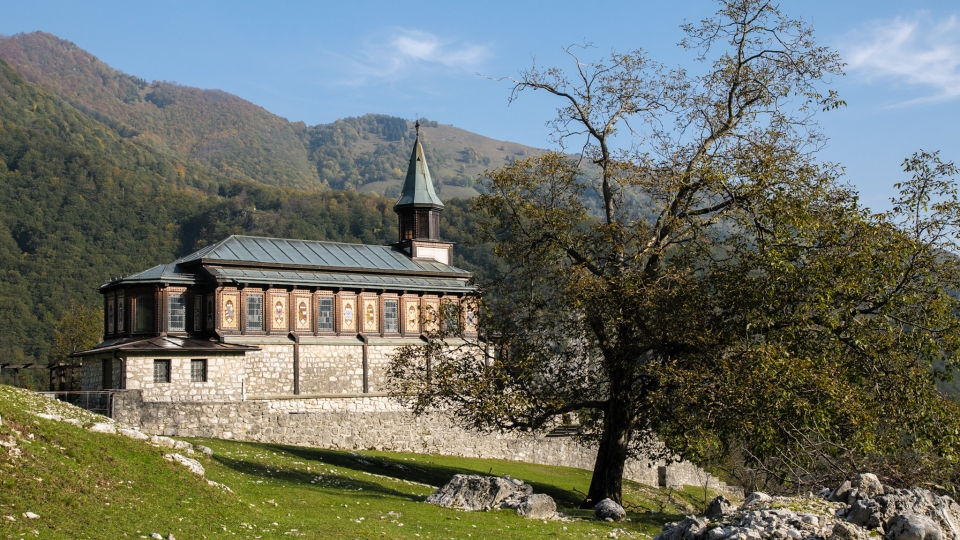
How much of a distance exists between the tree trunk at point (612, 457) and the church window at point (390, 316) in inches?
806

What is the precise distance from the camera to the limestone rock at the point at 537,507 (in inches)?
851

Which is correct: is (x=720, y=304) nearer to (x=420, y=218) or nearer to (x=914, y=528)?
(x=914, y=528)

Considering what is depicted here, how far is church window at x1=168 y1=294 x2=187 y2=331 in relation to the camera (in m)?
40.7

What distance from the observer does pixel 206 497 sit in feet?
58.3

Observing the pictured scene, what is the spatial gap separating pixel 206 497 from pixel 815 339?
581 inches

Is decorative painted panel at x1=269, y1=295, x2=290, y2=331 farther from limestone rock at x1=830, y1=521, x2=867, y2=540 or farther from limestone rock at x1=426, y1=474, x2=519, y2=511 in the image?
limestone rock at x1=830, y1=521, x2=867, y2=540

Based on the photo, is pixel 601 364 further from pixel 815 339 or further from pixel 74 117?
pixel 74 117

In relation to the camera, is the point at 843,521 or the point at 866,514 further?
the point at 866,514

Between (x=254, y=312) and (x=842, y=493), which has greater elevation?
(x=254, y=312)

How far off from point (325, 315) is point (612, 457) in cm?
2051

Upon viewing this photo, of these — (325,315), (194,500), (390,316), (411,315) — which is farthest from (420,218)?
(194,500)

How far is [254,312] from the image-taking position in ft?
137

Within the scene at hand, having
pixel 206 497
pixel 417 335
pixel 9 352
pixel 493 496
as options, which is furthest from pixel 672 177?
pixel 9 352

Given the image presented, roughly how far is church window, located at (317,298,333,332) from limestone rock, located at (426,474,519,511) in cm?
2163
